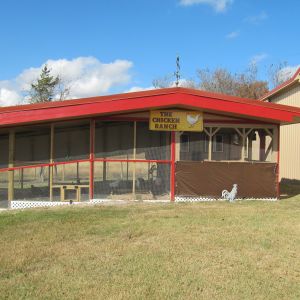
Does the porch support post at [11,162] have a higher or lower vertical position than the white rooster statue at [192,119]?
lower

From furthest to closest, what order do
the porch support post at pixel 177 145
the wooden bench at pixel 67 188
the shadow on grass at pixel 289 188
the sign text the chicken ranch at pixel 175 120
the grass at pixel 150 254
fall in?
the shadow on grass at pixel 289 188 < the porch support post at pixel 177 145 < the sign text the chicken ranch at pixel 175 120 < the wooden bench at pixel 67 188 < the grass at pixel 150 254

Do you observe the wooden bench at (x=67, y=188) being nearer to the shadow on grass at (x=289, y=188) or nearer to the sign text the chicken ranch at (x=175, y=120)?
the sign text the chicken ranch at (x=175, y=120)

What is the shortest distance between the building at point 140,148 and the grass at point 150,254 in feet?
6.20

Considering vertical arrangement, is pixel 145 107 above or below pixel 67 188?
above

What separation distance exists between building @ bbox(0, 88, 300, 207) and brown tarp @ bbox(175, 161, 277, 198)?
0.03m

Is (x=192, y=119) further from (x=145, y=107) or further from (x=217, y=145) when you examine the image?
(x=145, y=107)

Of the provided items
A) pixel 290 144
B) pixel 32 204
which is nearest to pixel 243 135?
pixel 32 204

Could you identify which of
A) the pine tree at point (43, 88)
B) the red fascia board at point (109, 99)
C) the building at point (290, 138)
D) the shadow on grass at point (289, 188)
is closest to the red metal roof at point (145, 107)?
the red fascia board at point (109, 99)

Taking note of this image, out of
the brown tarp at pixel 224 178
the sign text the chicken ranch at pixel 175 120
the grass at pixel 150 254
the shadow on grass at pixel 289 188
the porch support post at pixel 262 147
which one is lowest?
the grass at pixel 150 254

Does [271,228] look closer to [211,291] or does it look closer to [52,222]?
[211,291]

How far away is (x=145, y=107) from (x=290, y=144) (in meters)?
9.93

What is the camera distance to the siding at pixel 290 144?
19.0 m

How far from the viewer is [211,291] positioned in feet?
16.3

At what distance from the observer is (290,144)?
19.5 meters
